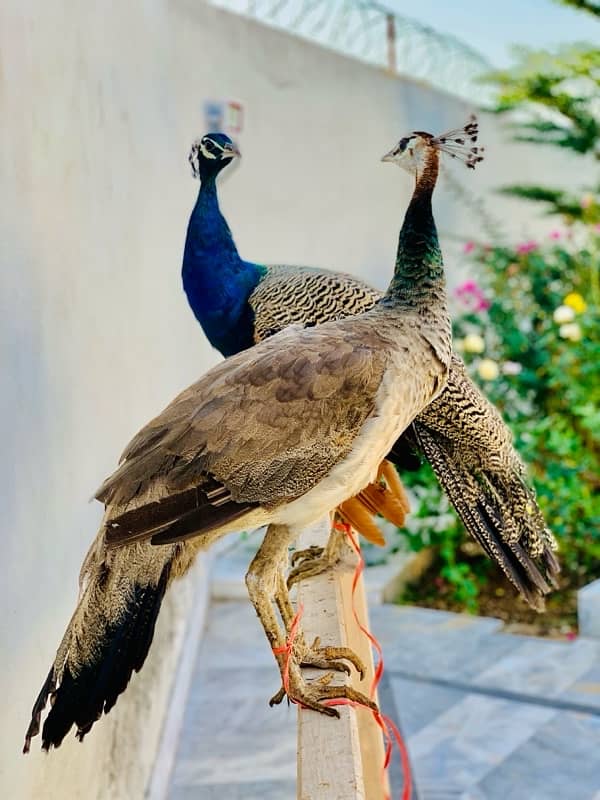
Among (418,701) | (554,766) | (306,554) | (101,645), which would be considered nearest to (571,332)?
(418,701)

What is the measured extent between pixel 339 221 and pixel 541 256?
124 centimetres

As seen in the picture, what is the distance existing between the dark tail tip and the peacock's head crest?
720 millimetres

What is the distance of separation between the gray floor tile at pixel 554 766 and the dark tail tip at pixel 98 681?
1681 millimetres

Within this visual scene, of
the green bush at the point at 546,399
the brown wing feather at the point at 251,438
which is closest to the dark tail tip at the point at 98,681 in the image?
the brown wing feather at the point at 251,438

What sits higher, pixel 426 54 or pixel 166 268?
pixel 426 54

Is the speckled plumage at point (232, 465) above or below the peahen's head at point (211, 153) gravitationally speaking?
below

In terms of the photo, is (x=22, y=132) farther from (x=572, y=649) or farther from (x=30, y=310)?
(x=572, y=649)

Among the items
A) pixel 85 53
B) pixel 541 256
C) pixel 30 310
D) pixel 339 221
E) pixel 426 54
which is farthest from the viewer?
pixel 426 54

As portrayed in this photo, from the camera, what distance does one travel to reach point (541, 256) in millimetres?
4469

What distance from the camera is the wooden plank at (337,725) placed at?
3.39 feet

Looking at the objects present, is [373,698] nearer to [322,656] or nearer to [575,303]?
[322,656]

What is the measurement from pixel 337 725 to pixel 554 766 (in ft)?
5.33

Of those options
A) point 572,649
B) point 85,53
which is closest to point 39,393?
point 85,53

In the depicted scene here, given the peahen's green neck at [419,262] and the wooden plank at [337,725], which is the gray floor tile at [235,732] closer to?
the wooden plank at [337,725]
